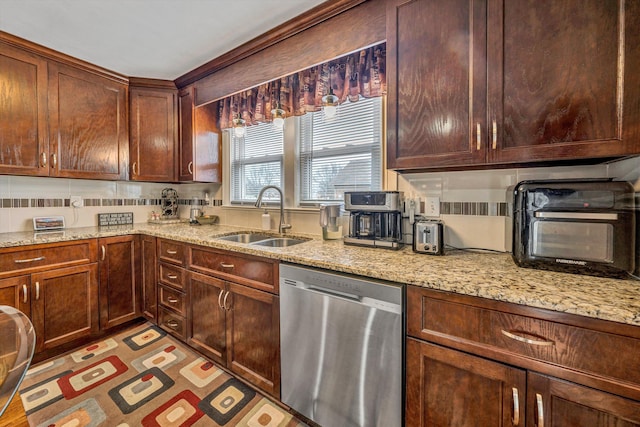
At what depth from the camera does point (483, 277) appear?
41.8 inches

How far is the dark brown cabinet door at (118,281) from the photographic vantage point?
7.43 feet

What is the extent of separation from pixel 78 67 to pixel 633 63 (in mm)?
3416

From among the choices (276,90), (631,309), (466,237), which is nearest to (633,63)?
(631,309)

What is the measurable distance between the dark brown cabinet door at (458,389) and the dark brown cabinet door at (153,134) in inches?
107

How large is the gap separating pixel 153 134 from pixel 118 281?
1.40 m

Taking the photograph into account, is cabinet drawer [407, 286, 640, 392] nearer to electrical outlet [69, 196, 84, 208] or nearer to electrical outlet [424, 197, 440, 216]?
electrical outlet [424, 197, 440, 216]

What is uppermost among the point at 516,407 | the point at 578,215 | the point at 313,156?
the point at 313,156

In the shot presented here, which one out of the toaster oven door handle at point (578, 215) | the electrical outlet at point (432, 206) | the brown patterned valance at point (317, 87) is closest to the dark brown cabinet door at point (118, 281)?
the brown patterned valance at point (317, 87)

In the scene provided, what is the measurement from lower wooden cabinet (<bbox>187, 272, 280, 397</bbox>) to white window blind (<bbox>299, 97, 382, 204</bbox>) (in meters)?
0.94

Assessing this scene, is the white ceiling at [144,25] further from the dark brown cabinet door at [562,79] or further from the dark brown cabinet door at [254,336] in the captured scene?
the dark brown cabinet door at [254,336]

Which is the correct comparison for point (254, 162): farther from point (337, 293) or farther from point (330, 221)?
point (337, 293)

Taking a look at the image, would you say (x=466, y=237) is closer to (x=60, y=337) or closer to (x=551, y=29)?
(x=551, y=29)

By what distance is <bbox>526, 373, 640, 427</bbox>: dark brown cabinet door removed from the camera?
78 centimetres

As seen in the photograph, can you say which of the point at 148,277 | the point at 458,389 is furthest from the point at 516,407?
the point at 148,277
